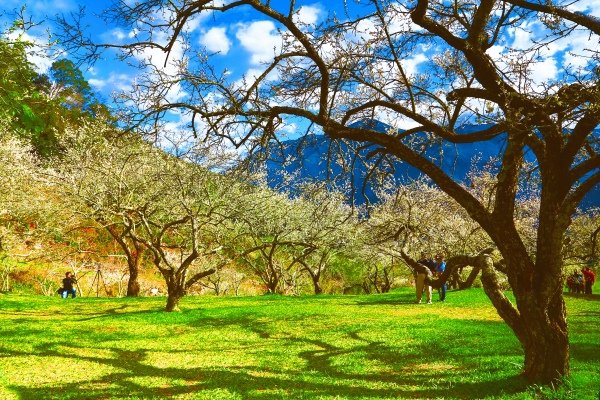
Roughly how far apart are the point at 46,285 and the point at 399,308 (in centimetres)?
2829

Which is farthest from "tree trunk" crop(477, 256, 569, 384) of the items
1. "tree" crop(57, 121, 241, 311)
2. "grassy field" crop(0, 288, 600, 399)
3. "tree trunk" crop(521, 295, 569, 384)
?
"tree" crop(57, 121, 241, 311)

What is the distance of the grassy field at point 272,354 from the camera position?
7801 mm

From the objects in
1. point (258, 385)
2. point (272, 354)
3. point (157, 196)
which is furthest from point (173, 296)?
point (258, 385)

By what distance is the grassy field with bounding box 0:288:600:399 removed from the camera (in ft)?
25.6

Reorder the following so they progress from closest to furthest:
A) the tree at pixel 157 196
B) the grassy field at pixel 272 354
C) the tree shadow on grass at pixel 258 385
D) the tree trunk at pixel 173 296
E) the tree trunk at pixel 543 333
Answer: the tree trunk at pixel 543 333, the tree shadow on grass at pixel 258 385, the grassy field at pixel 272 354, the tree at pixel 157 196, the tree trunk at pixel 173 296

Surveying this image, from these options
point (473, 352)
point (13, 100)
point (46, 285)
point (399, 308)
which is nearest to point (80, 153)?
point (46, 285)

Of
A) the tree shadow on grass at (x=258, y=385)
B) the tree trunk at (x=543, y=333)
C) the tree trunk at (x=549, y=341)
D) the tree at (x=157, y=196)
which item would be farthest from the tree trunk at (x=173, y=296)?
the tree trunk at (x=549, y=341)

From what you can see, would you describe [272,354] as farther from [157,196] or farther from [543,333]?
[157,196]

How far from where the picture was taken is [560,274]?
7074 millimetres

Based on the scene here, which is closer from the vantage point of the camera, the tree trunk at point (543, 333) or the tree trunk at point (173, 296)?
the tree trunk at point (543, 333)

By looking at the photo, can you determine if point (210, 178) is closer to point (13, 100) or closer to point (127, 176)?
point (127, 176)

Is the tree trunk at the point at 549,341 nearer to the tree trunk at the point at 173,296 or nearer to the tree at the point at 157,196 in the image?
the tree at the point at 157,196

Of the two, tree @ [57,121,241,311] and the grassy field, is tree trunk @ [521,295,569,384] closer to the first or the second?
the grassy field

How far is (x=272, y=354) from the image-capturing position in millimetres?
11305
